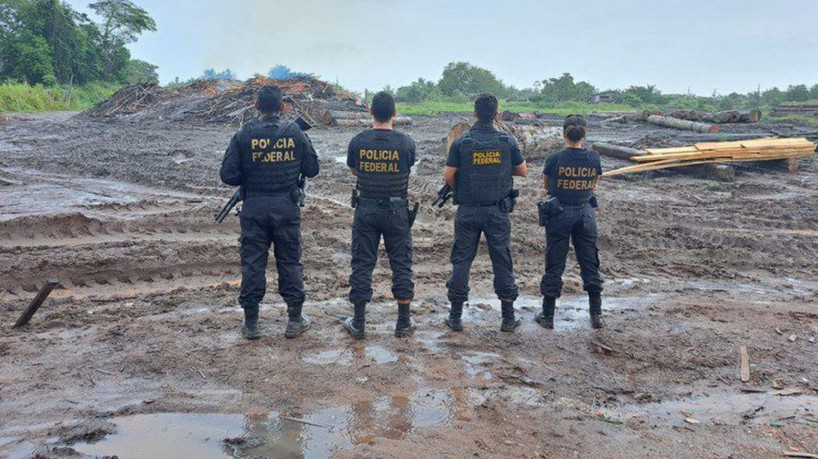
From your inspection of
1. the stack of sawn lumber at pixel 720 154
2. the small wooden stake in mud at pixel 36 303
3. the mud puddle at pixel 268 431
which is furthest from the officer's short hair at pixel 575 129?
the stack of sawn lumber at pixel 720 154

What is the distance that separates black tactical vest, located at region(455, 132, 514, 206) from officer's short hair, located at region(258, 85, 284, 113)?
1599 mm

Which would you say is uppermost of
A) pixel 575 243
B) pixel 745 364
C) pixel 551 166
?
pixel 551 166

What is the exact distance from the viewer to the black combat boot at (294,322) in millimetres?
4781

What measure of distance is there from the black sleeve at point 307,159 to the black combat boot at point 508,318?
2.03 metres

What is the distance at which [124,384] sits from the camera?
3938mm

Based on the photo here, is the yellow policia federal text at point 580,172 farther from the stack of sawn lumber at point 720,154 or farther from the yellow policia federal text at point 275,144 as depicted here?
the stack of sawn lumber at point 720,154

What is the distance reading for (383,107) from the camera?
4.77 m

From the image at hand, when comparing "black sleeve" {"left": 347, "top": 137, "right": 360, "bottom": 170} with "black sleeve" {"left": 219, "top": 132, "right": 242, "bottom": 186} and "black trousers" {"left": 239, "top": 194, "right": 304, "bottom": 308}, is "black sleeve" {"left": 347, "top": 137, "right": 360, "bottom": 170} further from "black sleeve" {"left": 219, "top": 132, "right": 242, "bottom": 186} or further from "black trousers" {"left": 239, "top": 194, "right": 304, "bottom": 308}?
"black sleeve" {"left": 219, "top": 132, "right": 242, "bottom": 186}

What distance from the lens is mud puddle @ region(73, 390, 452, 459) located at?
3.25 metres

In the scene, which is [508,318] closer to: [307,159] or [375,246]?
[375,246]

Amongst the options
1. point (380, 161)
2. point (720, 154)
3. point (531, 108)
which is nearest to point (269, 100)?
point (380, 161)

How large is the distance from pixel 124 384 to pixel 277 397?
1094mm

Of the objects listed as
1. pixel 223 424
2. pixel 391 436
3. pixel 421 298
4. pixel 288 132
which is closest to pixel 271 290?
pixel 421 298

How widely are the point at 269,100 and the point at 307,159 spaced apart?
57cm
